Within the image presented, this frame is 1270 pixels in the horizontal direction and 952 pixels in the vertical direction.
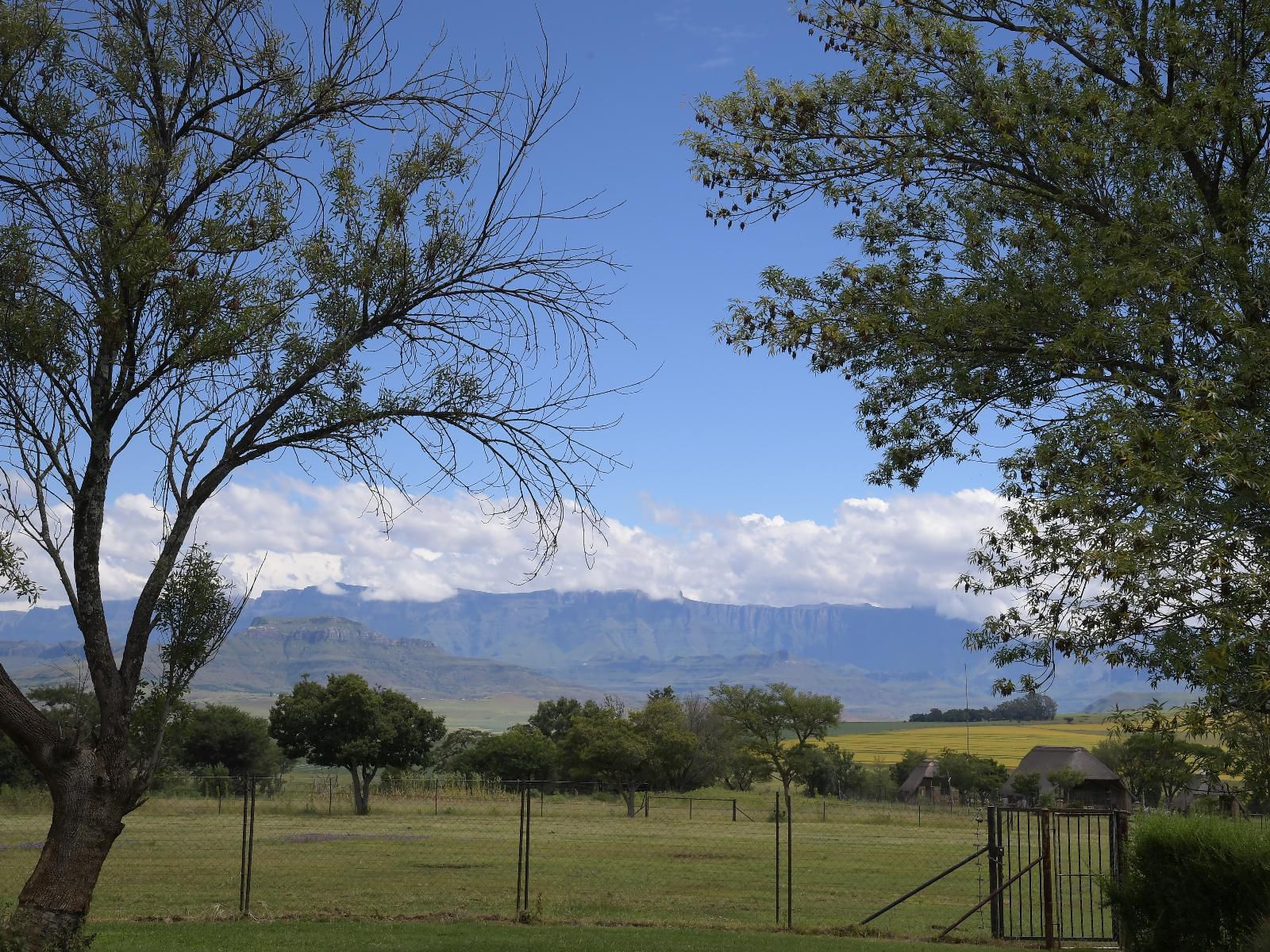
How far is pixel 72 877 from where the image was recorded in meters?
8.51

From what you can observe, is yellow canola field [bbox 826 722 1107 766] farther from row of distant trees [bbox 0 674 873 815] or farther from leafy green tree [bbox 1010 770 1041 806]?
leafy green tree [bbox 1010 770 1041 806]

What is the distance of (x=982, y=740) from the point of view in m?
157

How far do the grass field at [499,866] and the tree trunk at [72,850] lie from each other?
8603mm

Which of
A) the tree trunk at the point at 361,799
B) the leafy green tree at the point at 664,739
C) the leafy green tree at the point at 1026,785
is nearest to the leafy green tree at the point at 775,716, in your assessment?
the leafy green tree at the point at 1026,785

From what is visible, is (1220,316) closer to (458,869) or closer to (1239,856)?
(1239,856)

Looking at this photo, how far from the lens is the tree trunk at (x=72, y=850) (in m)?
8.35

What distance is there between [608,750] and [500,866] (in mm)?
30326

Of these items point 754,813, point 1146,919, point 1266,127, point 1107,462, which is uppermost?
point 1266,127

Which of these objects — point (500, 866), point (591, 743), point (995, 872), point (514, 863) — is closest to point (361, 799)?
point (591, 743)

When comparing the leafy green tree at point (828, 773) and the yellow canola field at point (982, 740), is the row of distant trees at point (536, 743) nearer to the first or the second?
the leafy green tree at point (828, 773)

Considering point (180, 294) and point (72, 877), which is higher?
point (180, 294)

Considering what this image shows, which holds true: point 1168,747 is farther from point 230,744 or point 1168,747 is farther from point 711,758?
point 711,758

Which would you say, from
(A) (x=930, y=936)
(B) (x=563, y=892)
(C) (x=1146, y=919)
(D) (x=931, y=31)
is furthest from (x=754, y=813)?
(D) (x=931, y=31)

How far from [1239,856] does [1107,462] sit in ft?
16.6
